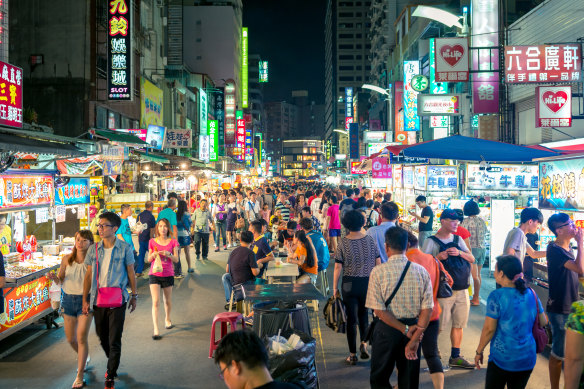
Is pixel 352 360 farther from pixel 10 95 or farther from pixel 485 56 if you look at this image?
pixel 485 56

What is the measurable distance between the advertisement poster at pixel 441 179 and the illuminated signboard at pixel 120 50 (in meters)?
11.6

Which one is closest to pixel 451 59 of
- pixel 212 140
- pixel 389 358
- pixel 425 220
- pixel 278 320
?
pixel 425 220

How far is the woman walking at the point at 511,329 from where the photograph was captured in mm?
4137

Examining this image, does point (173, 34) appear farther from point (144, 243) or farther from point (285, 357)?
point (285, 357)

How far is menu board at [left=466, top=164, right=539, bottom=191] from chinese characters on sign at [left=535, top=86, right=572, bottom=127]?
153 centimetres

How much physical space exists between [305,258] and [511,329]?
15.8 feet

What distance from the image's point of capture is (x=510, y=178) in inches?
522

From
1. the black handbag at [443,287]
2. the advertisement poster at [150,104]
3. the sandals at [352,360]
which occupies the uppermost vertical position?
the advertisement poster at [150,104]

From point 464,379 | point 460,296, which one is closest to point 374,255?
point 460,296

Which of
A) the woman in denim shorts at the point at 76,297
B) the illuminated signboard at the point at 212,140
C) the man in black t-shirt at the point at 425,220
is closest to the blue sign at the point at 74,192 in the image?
the woman in denim shorts at the point at 76,297

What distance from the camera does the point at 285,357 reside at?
4.32m

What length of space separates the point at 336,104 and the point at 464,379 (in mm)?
133984

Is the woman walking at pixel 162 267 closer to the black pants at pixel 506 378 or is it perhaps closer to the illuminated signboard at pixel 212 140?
the black pants at pixel 506 378

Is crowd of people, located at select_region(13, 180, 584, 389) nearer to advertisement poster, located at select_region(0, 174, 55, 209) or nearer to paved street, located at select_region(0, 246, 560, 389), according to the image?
paved street, located at select_region(0, 246, 560, 389)
